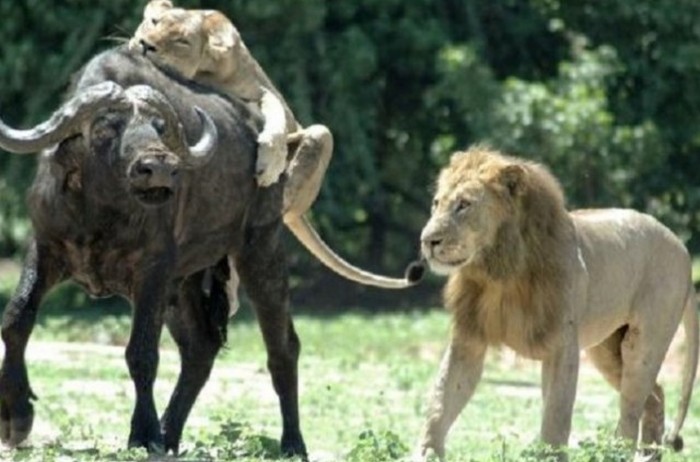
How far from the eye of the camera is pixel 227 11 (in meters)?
22.6

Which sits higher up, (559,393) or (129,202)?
(129,202)

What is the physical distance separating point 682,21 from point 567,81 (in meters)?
1.28

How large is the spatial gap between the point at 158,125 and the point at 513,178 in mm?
1690

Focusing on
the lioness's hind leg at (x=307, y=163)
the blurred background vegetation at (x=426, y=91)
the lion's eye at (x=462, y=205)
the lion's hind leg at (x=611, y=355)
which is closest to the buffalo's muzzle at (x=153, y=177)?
the lion's eye at (x=462, y=205)

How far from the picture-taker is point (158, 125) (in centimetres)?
1015

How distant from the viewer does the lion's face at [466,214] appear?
10.6 meters

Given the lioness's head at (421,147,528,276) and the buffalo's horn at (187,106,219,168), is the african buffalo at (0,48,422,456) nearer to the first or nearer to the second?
the buffalo's horn at (187,106,219,168)

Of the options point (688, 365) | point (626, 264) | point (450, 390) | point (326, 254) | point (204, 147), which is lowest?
point (688, 365)

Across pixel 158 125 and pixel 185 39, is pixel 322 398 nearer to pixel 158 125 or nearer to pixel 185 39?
pixel 185 39

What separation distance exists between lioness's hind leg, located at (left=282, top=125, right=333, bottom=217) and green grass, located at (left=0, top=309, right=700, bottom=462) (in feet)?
3.60

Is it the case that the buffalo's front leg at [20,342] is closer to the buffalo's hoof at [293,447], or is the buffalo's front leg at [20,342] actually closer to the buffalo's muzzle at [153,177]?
the buffalo's muzzle at [153,177]

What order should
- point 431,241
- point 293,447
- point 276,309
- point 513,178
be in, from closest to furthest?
point 431,241 < point 513,178 < point 293,447 < point 276,309

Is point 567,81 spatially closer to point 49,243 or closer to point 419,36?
point 419,36

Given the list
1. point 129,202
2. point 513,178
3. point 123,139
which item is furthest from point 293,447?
point 123,139
